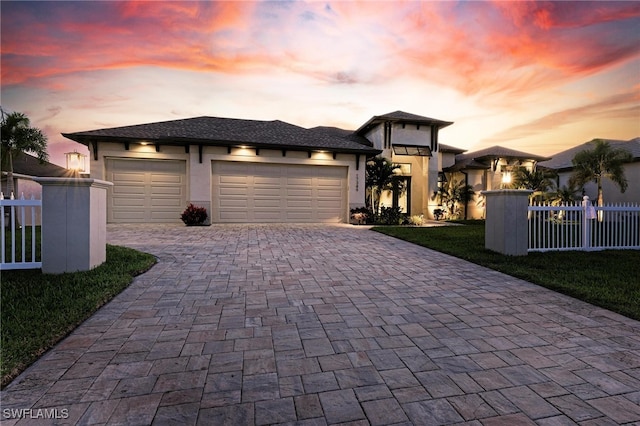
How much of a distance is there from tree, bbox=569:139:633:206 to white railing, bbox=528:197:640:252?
28.9 ft

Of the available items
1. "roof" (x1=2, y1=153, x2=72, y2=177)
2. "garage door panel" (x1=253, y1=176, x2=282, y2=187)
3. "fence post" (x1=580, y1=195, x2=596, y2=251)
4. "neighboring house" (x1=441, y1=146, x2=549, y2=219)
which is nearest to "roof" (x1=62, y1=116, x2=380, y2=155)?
"garage door panel" (x1=253, y1=176, x2=282, y2=187)

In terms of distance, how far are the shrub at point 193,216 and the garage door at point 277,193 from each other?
2.85 ft

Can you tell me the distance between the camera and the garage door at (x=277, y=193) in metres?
13.3

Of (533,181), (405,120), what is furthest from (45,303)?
(533,181)

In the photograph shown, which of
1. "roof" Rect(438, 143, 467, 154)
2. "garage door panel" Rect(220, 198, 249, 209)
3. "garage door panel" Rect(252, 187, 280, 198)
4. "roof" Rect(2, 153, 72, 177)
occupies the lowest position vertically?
"garage door panel" Rect(220, 198, 249, 209)

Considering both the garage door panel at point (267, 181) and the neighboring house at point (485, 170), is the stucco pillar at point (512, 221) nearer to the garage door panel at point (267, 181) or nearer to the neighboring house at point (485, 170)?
the garage door panel at point (267, 181)

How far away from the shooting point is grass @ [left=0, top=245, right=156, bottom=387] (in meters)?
2.17

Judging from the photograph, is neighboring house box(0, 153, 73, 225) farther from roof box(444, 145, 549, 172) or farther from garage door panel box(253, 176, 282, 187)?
roof box(444, 145, 549, 172)

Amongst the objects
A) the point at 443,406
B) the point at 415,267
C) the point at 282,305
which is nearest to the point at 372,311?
the point at 282,305

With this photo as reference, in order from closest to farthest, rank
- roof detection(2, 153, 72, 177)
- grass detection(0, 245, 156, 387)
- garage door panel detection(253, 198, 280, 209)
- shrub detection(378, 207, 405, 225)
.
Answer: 1. grass detection(0, 245, 156, 387)
2. garage door panel detection(253, 198, 280, 209)
3. shrub detection(378, 207, 405, 225)
4. roof detection(2, 153, 72, 177)

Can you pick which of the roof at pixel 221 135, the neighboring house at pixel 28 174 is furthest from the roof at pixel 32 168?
the roof at pixel 221 135

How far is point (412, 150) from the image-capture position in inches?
690

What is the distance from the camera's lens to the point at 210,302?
11.2ft

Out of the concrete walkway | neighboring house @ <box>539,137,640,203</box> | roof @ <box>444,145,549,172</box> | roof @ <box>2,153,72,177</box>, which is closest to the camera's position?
the concrete walkway
